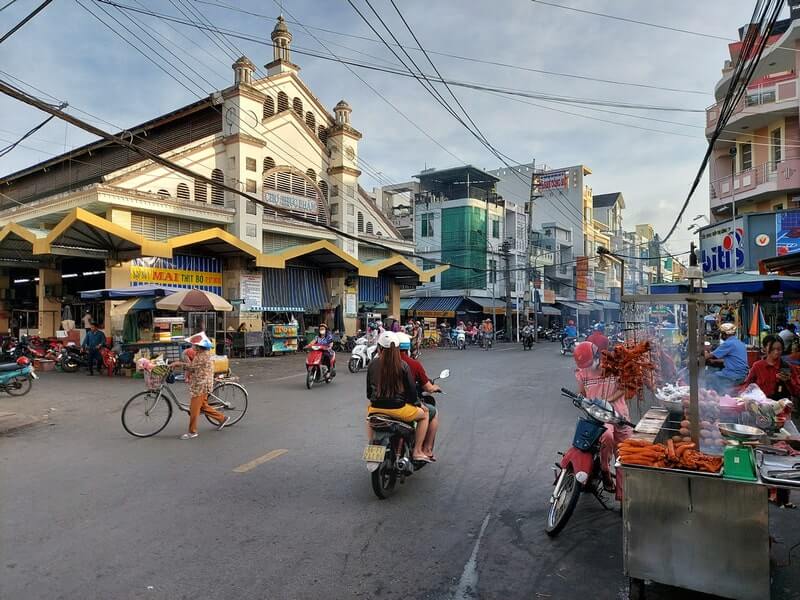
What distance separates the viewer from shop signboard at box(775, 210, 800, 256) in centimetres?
1658

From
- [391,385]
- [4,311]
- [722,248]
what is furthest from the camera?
[4,311]

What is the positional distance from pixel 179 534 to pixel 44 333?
74.1 ft

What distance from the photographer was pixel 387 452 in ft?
17.3

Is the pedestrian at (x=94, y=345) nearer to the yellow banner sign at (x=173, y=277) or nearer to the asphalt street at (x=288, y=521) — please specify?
the yellow banner sign at (x=173, y=277)

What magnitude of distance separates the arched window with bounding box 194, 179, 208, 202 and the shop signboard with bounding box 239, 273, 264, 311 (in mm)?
3550

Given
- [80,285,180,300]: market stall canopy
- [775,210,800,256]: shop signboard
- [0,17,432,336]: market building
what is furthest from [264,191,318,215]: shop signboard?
[775,210,800,256]: shop signboard

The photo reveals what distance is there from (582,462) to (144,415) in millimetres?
6431

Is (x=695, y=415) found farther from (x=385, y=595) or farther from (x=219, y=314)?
(x=219, y=314)

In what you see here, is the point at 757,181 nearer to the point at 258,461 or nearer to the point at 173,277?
the point at 258,461

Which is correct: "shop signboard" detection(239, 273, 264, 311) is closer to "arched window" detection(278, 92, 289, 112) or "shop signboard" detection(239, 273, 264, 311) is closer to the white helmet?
"arched window" detection(278, 92, 289, 112)

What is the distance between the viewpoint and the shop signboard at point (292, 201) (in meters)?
24.6

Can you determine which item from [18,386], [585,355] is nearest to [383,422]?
[585,355]

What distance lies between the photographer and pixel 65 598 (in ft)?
11.1

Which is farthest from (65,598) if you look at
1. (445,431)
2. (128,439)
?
(445,431)
